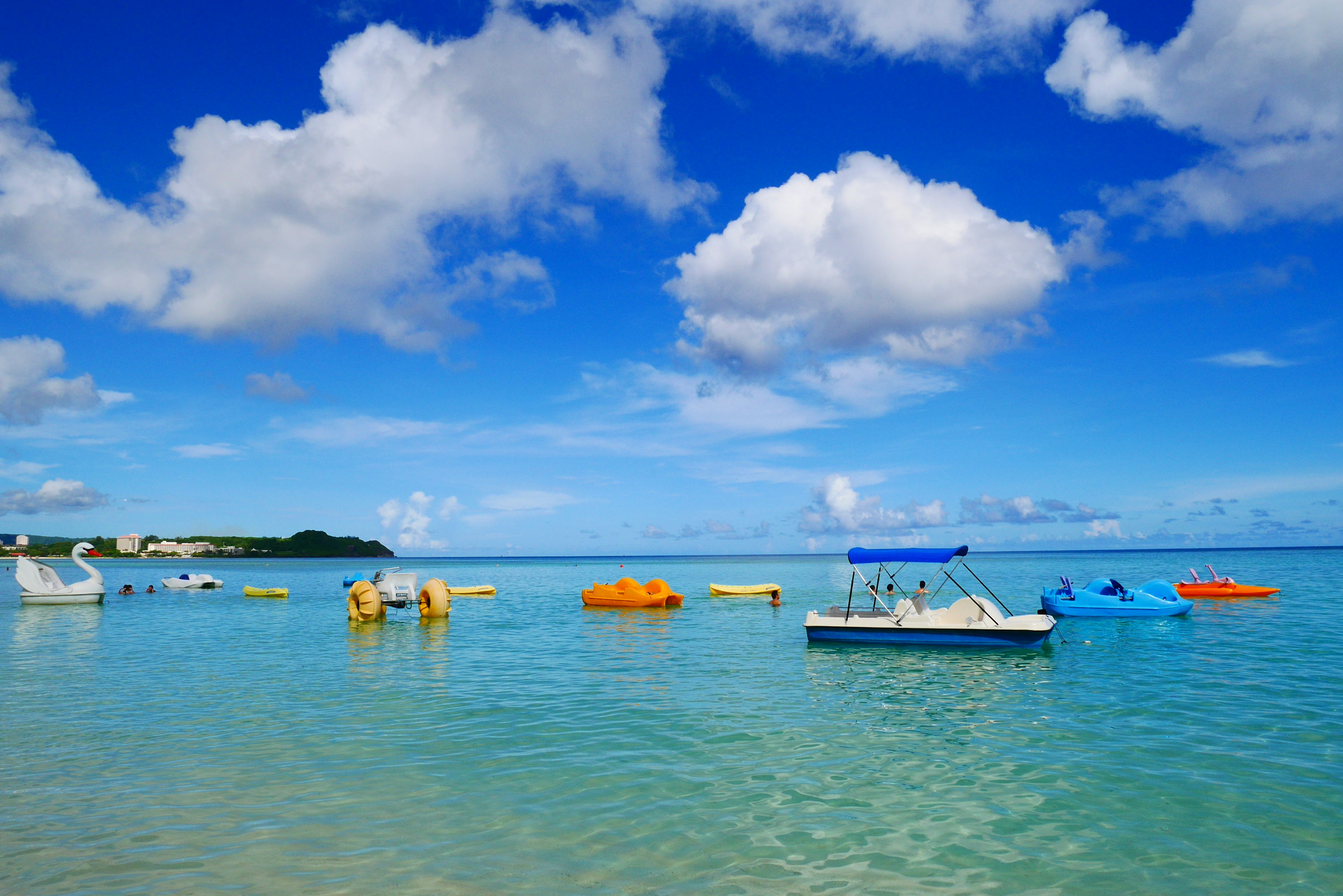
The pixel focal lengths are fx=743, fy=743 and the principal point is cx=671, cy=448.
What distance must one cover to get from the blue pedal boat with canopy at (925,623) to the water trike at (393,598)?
2253cm

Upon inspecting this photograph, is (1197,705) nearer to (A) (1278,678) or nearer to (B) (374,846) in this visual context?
(A) (1278,678)

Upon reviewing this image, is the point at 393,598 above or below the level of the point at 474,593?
above

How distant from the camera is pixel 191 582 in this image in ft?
269

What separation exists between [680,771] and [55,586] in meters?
62.3

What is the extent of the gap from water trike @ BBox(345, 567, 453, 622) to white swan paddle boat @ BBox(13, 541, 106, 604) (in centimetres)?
2597

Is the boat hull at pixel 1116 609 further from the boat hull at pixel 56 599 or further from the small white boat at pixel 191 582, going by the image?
the small white boat at pixel 191 582

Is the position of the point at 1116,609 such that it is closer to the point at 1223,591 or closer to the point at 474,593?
the point at 1223,591

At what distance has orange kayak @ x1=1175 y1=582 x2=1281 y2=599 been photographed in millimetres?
51375

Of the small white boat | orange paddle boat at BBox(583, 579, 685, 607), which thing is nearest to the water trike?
orange paddle boat at BBox(583, 579, 685, 607)

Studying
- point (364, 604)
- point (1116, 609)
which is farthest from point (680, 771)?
point (1116, 609)

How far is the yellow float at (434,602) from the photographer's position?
139ft

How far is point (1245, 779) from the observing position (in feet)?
41.2

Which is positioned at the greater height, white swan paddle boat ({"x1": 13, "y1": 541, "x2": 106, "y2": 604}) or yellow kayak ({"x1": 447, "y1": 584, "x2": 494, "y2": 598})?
white swan paddle boat ({"x1": 13, "y1": 541, "x2": 106, "y2": 604})

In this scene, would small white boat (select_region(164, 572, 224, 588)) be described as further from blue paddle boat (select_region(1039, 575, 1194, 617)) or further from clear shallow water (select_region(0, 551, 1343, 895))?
blue paddle boat (select_region(1039, 575, 1194, 617))
